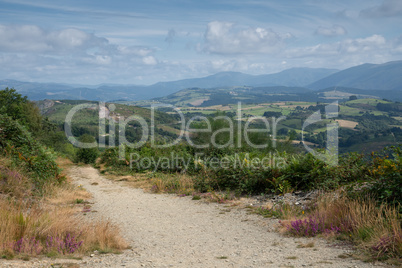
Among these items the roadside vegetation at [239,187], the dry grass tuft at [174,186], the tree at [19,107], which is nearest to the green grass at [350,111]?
the tree at [19,107]

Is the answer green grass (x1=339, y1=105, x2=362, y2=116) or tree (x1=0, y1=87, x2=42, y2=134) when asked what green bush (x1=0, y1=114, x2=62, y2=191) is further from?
green grass (x1=339, y1=105, x2=362, y2=116)

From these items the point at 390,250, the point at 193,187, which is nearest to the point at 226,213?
the point at 193,187

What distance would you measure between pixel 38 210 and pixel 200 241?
296 centimetres

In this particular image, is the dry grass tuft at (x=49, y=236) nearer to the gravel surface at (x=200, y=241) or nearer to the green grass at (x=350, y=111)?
the gravel surface at (x=200, y=241)

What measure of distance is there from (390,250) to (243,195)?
5278 millimetres

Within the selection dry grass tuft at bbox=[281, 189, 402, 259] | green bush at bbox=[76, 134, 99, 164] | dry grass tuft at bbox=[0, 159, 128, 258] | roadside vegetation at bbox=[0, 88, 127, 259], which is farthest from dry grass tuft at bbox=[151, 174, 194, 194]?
green bush at bbox=[76, 134, 99, 164]

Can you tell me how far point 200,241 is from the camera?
18.2 feet

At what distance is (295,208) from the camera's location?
6.89 meters

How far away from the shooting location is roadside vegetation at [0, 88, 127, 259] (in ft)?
13.8

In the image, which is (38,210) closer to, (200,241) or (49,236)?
(49,236)

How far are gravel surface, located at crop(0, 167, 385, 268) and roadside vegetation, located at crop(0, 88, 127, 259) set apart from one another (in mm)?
322

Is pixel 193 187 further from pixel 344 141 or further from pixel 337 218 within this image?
pixel 344 141

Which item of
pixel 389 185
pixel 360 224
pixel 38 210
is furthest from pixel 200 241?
pixel 389 185

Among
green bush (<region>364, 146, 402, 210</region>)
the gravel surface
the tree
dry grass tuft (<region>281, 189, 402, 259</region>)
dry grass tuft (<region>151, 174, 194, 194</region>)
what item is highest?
the tree
